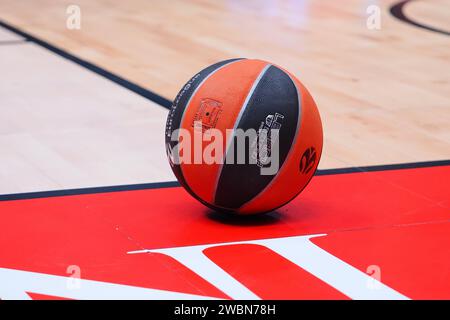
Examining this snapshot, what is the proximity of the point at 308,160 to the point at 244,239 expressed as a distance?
15.8 inches

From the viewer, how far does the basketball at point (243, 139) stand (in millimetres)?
3859

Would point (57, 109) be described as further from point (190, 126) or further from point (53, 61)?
point (190, 126)

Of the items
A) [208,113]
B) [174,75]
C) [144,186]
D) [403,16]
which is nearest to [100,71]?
[174,75]

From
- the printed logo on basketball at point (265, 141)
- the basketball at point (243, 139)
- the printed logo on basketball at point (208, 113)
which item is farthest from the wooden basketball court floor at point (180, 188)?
the printed logo on basketball at point (208, 113)

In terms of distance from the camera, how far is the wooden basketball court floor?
11.6 feet

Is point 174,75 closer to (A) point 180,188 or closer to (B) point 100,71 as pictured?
(B) point 100,71

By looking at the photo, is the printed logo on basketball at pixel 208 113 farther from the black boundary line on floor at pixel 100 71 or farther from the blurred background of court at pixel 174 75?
the black boundary line on floor at pixel 100 71

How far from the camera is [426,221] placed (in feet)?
13.5

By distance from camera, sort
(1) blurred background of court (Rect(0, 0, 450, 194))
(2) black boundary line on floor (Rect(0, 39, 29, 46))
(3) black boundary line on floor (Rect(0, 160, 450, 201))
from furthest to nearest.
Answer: (2) black boundary line on floor (Rect(0, 39, 29, 46)) < (1) blurred background of court (Rect(0, 0, 450, 194)) < (3) black boundary line on floor (Rect(0, 160, 450, 201))

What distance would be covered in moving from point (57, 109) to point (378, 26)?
3.66 metres

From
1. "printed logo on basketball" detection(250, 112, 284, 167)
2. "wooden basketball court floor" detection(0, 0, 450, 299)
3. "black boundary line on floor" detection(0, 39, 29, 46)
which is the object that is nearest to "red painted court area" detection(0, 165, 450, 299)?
"wooden basketball court floor" detection(0, 0, 450, 299)

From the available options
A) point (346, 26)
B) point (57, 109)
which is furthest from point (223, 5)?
point (57, 109)

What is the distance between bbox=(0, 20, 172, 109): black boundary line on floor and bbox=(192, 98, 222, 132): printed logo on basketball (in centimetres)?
212

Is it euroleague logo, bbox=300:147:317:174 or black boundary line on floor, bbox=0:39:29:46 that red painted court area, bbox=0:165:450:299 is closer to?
euroleague logo, bbox=300:147:317:174
